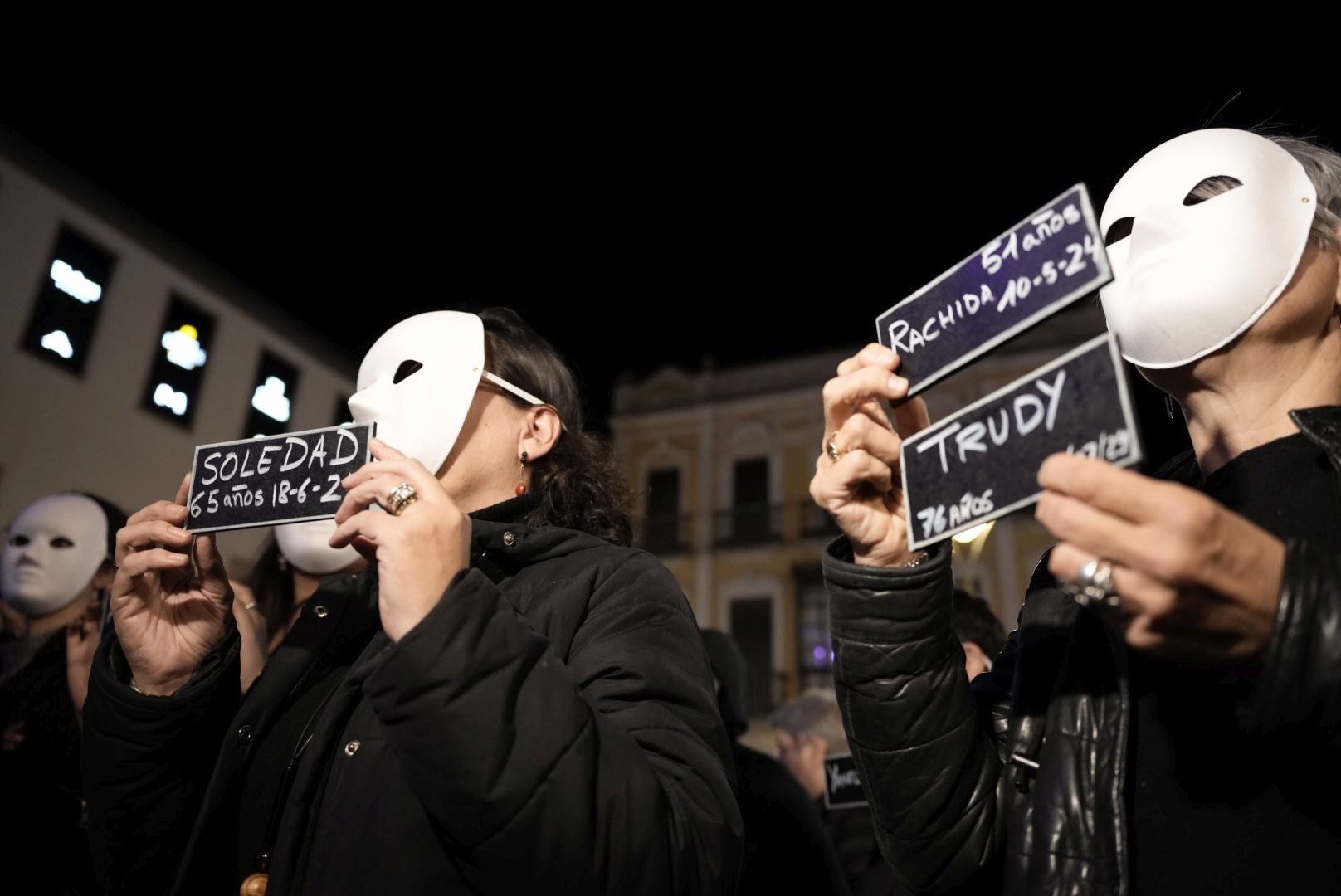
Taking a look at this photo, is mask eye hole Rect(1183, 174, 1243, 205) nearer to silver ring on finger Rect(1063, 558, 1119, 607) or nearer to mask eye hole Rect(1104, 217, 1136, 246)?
mask eye hole Rect(1104, 217, 1136, 246)

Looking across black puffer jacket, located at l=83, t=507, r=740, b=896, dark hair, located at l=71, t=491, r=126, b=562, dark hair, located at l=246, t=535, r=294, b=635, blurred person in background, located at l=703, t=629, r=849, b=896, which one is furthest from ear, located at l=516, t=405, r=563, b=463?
dark hair, located at l=71, t=491, r=126, b=562

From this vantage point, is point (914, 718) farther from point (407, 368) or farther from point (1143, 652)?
point (407, 368)

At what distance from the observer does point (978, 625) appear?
408 centimetres

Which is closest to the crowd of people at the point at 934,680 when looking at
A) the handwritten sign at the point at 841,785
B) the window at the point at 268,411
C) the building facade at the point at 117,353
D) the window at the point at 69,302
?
the handwritten sign at the point at 841,785

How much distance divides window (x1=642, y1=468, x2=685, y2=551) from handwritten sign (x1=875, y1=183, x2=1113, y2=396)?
21365mm

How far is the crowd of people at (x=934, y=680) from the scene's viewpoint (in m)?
1.14

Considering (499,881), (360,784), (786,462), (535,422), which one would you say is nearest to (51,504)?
(535,422)

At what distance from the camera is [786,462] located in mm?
22703

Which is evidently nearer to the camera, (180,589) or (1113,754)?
(1113,754)

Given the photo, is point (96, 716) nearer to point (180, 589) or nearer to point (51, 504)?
point (180, 589)

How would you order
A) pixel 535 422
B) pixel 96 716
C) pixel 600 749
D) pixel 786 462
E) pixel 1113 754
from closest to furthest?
pixel 1113 754
pixel 600 749
pixel 96 716
pixel 535 422
pixel 786 462

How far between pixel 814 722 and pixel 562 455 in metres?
4.02

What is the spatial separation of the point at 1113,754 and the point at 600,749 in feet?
2.56

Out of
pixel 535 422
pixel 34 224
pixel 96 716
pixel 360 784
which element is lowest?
pixel 360 784
